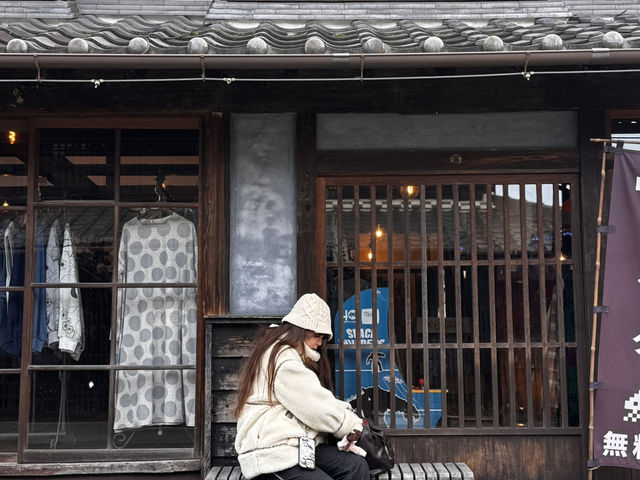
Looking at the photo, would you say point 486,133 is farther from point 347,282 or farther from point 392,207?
point 347,282

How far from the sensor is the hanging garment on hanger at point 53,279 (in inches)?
263

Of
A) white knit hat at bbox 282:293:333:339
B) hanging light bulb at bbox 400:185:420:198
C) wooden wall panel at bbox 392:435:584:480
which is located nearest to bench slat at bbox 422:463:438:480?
wooden wall panel at bbox 392:435:584:480

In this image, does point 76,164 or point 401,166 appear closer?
point 401,166

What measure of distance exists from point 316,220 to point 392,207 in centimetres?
75

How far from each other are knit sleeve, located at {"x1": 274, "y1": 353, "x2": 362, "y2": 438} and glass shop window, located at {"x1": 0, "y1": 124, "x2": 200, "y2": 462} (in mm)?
1739

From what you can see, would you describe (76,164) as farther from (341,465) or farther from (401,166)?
(341,465)

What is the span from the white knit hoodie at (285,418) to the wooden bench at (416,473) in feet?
2.67

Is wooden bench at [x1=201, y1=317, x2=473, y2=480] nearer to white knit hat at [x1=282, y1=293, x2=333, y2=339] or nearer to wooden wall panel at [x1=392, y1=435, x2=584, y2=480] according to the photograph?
wooden wall panel at [x1=392, y1=435, x2=584, y2=480]

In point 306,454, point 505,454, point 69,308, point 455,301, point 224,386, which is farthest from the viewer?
point 69,308

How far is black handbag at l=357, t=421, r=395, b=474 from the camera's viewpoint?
542cm

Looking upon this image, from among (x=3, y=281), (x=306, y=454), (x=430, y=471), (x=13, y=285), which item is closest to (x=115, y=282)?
(x=13, y=285)

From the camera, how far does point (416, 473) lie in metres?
5.89

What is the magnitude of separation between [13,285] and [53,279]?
16.2 inches

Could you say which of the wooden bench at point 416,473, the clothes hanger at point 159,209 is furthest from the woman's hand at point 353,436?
the clothes hanger at point 159,209
